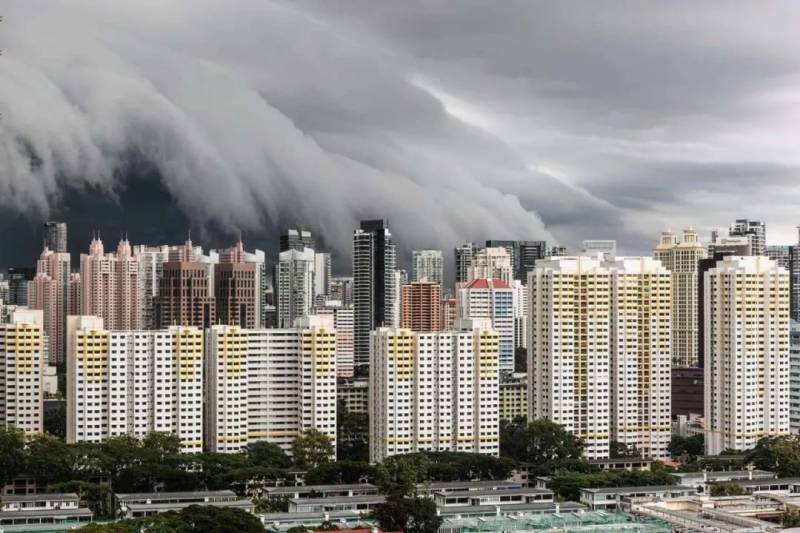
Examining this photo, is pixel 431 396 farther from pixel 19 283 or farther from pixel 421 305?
pixel 19 283

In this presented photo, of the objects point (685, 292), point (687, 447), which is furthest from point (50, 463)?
point (685, 292)

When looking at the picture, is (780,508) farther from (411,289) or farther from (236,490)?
(411,289)

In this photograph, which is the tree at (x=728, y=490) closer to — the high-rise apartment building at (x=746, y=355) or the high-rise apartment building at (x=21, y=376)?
the high-rise apartment building at (x=746, y=355)

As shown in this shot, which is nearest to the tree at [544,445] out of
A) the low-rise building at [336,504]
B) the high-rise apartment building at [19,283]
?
the low-rise building at [336,504]

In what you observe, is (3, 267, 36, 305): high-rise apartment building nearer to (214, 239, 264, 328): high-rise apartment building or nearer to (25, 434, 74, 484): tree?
(214, 239, 264, 328): high-rise apartment building

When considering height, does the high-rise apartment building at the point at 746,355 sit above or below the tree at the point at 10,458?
above

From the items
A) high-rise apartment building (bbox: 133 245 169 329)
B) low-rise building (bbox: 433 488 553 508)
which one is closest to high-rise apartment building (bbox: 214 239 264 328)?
high-rise apartment building (bbox: 133 245 169 329)
